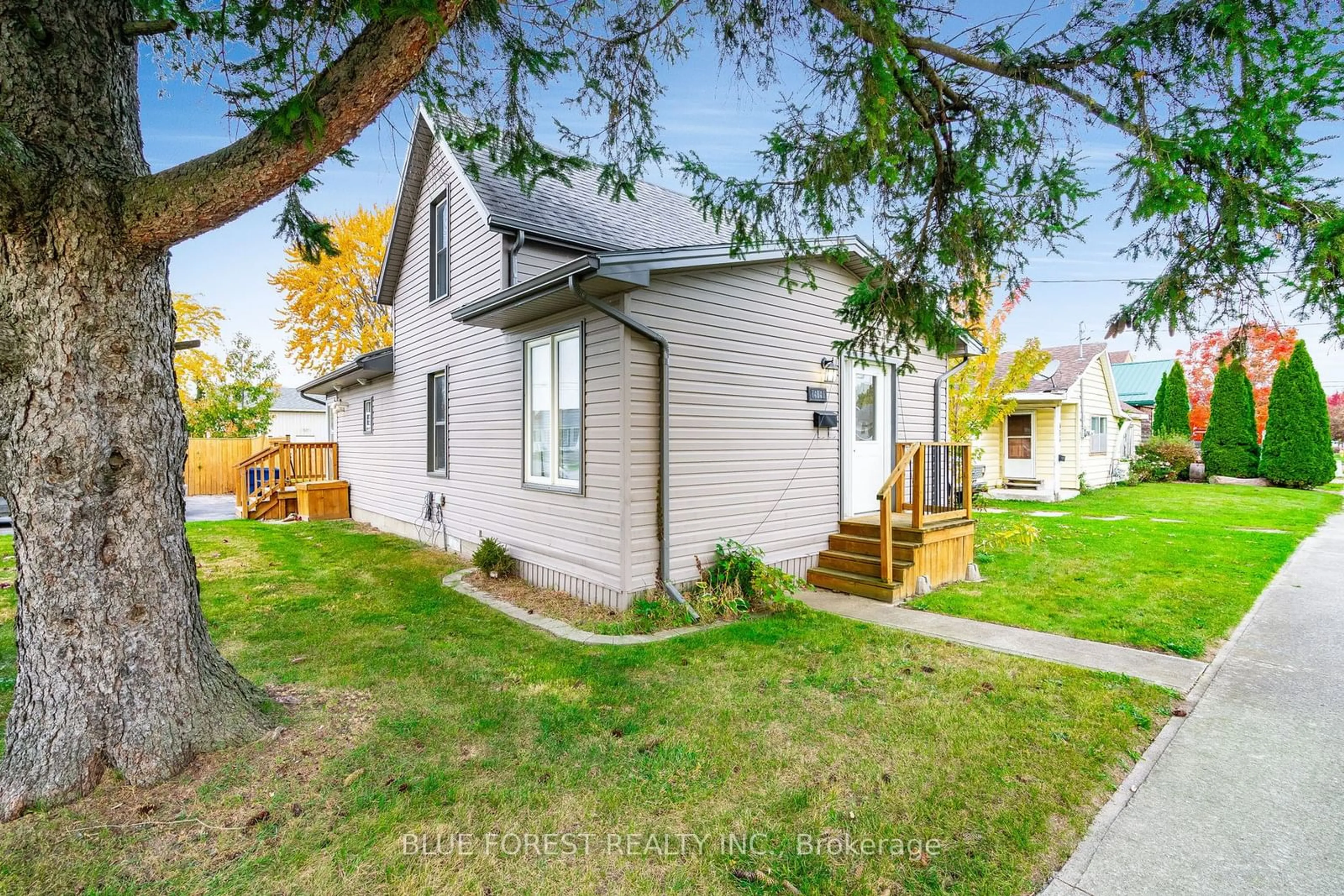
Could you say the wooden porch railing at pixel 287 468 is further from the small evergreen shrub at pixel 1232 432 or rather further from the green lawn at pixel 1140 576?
the small evergreen shrub at pixel 1232 432

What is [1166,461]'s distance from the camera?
20797 millimetres

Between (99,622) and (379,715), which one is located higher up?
(99,622)

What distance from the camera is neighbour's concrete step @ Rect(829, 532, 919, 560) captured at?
6.50m

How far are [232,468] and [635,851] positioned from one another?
71.2 ft

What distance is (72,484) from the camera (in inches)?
105

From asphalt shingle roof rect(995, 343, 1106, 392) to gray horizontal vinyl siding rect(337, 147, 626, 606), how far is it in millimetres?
12373

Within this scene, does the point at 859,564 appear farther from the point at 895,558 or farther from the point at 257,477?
the point at 257,477

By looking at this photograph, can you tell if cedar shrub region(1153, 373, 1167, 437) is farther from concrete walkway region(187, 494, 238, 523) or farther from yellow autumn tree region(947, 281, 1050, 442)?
concrete walkway region(187, 494, 238, 523)

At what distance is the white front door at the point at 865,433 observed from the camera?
24.4ft

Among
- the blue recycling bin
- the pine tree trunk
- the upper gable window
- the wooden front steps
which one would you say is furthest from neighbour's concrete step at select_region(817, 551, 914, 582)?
the blue recycling bin

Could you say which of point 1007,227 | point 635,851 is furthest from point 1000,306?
point 635,851

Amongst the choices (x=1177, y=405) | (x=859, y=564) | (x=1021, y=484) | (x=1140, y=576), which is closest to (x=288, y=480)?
(x=859, y=564)

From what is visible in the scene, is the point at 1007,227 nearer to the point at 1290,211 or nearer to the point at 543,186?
the point at 1290,211

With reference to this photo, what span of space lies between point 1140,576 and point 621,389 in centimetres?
647
